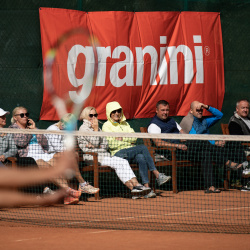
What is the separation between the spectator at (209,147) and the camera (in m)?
8.89

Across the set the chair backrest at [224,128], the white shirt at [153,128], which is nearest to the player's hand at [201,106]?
the chair backrest at [224,128]

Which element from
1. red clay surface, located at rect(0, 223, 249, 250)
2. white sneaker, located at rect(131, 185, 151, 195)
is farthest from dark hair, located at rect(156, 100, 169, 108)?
red clay surface, located at rect(0, 223, 249, 250)

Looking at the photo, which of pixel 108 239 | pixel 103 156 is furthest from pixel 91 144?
pixel 108 239

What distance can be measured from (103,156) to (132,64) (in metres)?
1.90

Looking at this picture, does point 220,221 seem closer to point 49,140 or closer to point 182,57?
point 49,140

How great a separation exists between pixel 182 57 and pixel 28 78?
2642 millimetres

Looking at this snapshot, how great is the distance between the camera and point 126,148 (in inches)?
342

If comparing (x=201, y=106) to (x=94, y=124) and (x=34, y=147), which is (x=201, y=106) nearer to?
(x=94, y=124)

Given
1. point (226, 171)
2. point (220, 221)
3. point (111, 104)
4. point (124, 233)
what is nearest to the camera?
point (124, 233)

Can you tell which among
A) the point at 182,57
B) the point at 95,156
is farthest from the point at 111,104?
the point at 182,57

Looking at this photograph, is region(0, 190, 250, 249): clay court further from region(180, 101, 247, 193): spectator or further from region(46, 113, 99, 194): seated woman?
region(180, 101, 247, 193): spectator

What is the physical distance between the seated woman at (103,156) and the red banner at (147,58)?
30.3 inches

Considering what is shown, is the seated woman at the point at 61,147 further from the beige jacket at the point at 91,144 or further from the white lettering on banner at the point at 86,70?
the white lettering on banner at the point at 86,70

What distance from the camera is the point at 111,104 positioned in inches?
350
